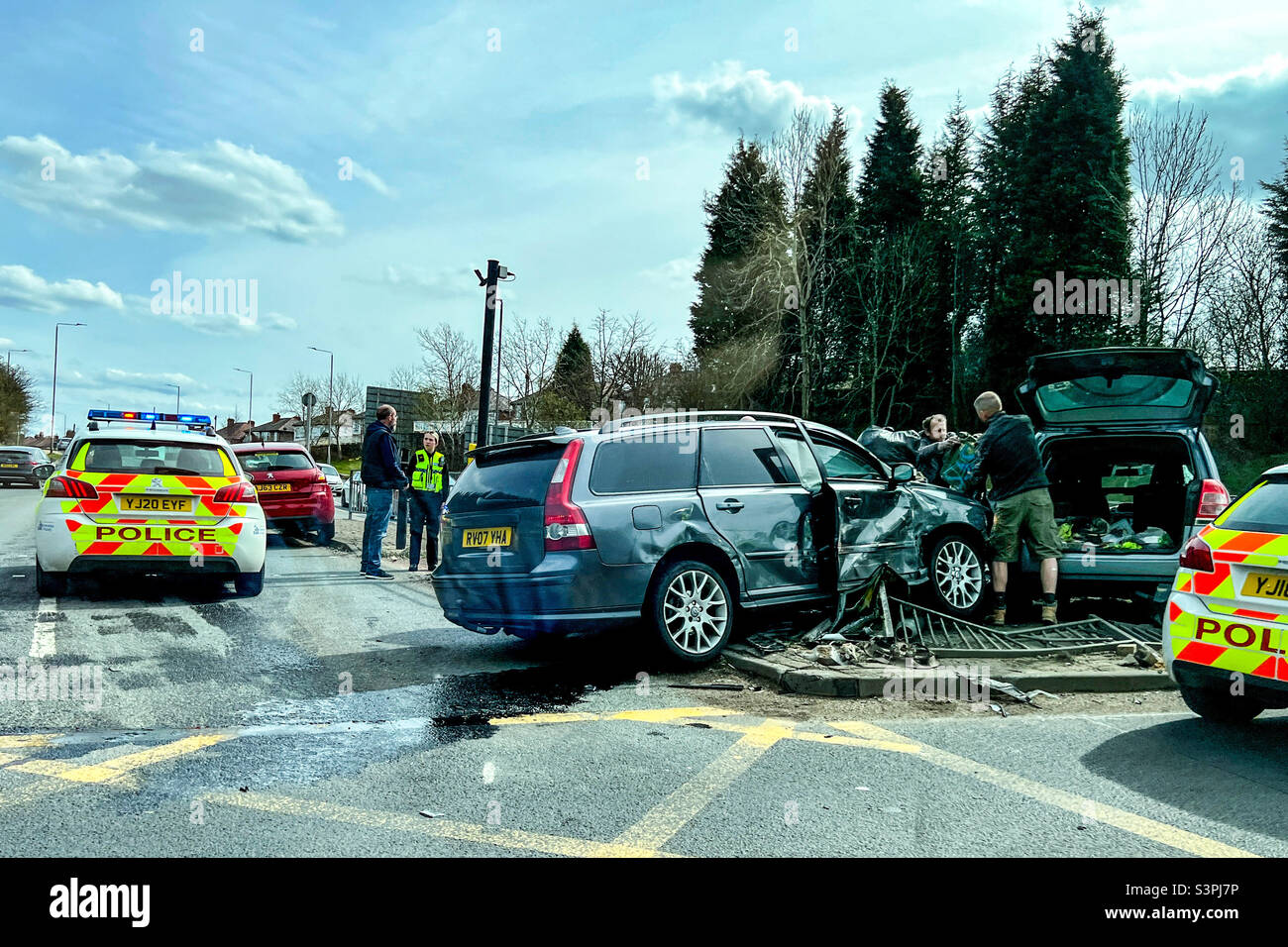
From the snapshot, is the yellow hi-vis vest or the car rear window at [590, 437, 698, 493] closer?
the car rear window at [590, 437, 698, 493]

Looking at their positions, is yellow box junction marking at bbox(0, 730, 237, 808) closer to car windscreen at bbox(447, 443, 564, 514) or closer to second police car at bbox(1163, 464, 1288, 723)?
car windscreen at bbox(447, 443, 564, 514)

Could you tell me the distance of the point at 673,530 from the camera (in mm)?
6617

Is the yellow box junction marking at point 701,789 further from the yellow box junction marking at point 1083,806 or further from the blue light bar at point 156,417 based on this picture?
the blue light bar at point 156,417

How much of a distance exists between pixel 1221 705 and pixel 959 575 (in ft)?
9.77

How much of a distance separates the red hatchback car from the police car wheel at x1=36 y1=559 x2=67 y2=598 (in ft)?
20.7

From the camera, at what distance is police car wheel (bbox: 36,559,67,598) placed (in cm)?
906

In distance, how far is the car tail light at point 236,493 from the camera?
923 centimetres

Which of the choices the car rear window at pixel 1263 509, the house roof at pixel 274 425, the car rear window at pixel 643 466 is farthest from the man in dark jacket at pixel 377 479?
the house roof at pixel 274 425

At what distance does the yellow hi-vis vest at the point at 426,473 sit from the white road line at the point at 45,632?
14.0 feet

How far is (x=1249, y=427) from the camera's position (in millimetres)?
30922

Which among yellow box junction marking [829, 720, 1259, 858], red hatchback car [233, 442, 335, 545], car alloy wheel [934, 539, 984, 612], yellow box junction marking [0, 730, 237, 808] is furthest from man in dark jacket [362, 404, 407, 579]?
yellow box junction marking [829, 720, 1259, 858]

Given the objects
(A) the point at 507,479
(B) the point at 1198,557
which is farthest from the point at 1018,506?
(A) the point at 507,479

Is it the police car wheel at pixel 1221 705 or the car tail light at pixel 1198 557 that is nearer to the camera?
the car tail light at pixel 1198 557
